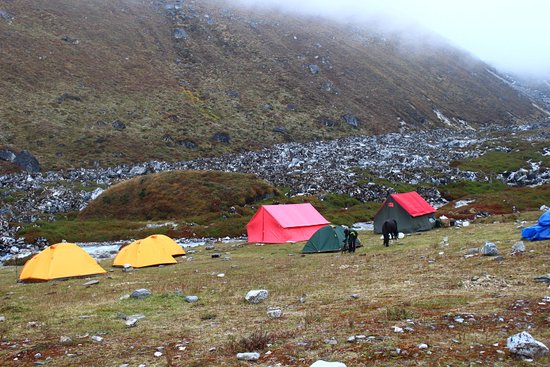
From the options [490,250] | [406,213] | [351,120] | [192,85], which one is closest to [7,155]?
[192,85]

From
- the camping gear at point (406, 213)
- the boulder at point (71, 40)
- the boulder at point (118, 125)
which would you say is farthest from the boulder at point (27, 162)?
the camping gear at point (406, 213)

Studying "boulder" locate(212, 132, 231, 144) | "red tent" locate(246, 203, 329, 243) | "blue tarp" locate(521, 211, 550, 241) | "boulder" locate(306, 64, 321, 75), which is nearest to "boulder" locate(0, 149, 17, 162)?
"boulder" locate(212, 132, 231, 144)

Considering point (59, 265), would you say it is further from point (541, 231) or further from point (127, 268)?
point (541, 231)

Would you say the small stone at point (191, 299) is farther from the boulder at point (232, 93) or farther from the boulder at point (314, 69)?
the boulder at point (314, 69)

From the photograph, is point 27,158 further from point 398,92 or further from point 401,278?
point 398,92

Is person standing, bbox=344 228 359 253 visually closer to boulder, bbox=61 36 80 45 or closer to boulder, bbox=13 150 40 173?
boulder, bbox=13 150 40 173

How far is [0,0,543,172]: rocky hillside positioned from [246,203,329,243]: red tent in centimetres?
4534

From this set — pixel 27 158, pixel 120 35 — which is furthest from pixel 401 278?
pixel 120 35

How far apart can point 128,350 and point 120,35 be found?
12447cm

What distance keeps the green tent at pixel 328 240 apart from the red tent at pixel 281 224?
6710 mm

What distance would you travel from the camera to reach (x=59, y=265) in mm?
23156

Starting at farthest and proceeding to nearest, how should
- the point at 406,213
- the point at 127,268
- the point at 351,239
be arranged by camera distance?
the point at 406,213 < the point at 351,239 < the point at 127,268

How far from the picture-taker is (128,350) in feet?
31.5

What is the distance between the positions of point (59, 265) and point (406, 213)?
68.4 ft
